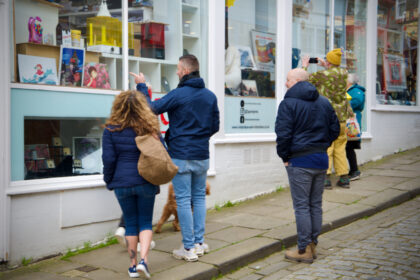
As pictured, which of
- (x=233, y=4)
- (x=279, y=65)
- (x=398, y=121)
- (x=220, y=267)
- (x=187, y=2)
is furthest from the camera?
(x=398, y=121)

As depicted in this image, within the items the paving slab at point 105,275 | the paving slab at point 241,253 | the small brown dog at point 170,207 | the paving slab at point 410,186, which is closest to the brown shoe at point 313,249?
the paving slab at point 241,253

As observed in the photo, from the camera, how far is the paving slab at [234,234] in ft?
18.6

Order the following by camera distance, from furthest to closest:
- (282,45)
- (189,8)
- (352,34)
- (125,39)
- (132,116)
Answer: (352,34) → (282,45) → (189,8) → (125,39) → (132,116)

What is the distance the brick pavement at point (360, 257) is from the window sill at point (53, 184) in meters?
1.98

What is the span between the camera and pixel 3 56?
4934 mm

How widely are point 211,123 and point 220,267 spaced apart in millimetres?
1430

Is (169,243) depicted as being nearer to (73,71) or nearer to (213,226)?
(213,226)

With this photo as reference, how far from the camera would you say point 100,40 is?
6.20 metres

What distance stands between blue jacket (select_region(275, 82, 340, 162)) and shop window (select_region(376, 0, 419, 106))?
697cm

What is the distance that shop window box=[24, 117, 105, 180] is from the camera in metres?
5.31

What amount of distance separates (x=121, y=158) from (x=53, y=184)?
158cm

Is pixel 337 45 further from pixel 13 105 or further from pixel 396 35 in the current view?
pixel 13 105

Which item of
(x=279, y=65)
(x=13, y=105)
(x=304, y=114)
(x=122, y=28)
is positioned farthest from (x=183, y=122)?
(x=279, y=65)

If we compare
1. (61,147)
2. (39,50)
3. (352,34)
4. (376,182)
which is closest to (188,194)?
(61,147)
